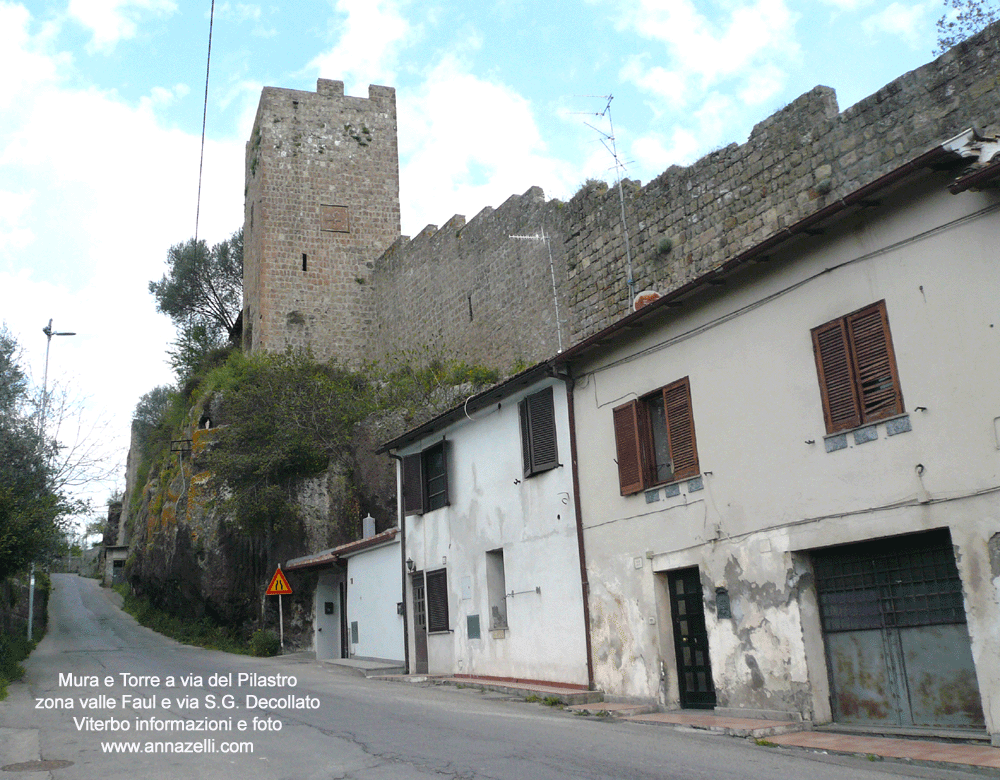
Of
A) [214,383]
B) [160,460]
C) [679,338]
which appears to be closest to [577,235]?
[679,338]

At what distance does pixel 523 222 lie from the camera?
73.2 feet

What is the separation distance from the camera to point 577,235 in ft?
63.4

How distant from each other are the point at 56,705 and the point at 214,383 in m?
17.9

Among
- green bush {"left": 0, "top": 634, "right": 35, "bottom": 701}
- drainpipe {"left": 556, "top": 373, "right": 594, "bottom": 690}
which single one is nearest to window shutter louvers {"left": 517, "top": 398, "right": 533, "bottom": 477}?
drainpipe {"left": 556, "top": 373, "right": 594, "bottom": 690}

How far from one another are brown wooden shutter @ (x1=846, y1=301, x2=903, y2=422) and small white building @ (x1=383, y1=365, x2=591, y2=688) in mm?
5007

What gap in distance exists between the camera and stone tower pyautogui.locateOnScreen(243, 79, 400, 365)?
3188 cm

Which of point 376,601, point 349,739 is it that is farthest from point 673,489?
point 376,601

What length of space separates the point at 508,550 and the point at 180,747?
270 inches

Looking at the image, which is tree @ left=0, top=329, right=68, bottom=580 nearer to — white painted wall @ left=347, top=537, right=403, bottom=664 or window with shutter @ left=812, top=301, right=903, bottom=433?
white painted wall @ left=347, top=537, right=403, bottom=664

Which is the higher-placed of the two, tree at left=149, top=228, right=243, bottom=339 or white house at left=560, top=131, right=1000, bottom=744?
tree at left=149, top=228, right=243, bottom=339

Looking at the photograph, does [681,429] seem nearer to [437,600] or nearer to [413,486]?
[437,600]

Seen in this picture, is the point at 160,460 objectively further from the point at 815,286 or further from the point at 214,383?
the point at 815,286

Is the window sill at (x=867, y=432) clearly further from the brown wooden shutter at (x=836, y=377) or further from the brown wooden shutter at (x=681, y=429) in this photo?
the brown wooden shutter at (x=681, y=429)

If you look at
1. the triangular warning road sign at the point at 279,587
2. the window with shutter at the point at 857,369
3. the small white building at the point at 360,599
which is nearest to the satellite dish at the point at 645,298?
the window with shutter at the point at 857,369
